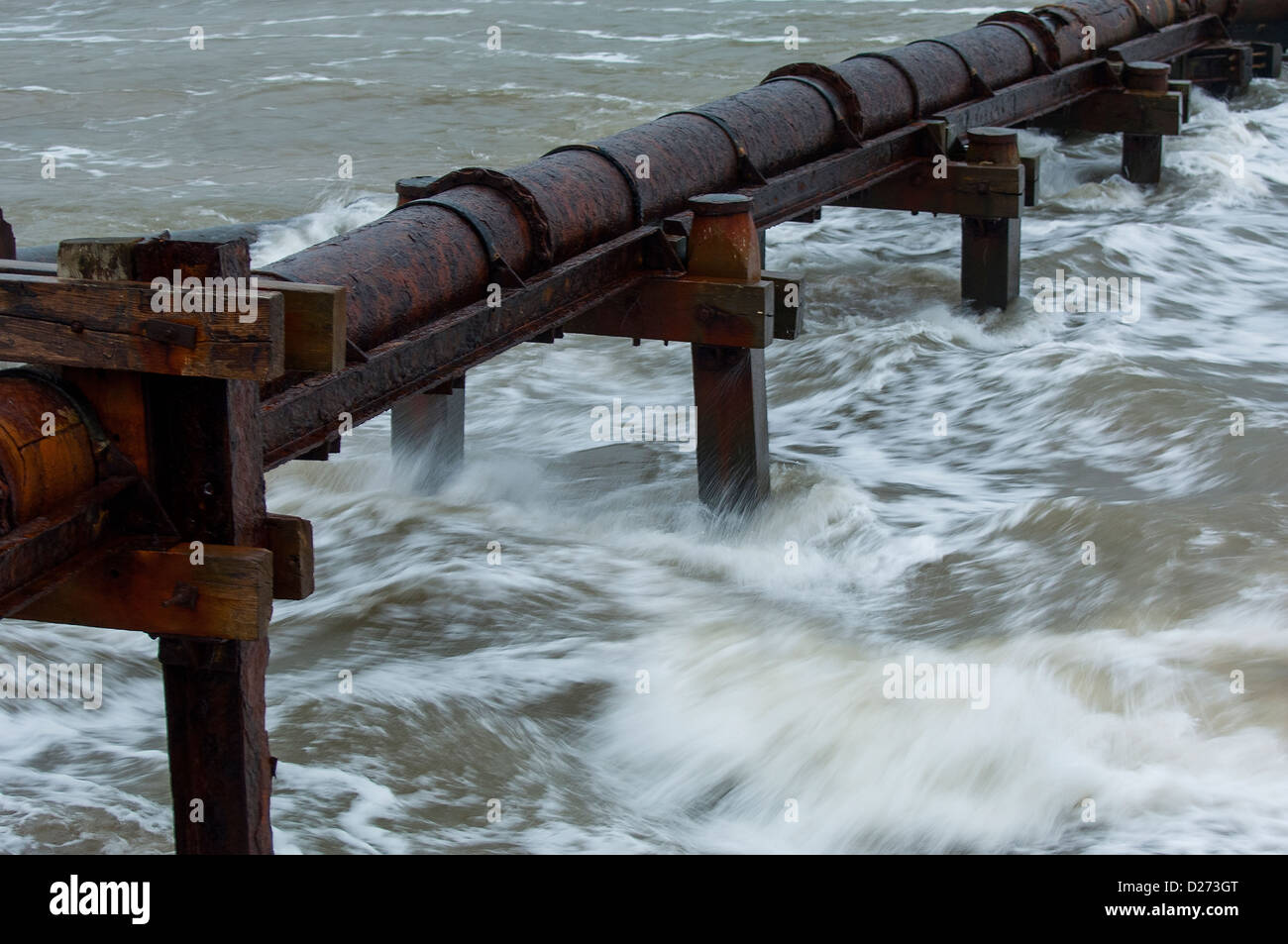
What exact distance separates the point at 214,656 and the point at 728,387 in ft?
10.6

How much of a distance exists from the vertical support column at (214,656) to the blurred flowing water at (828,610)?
33.3 inches

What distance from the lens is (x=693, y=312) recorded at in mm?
5965

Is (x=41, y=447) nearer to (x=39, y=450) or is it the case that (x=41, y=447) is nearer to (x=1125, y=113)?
(x=39, y=450)

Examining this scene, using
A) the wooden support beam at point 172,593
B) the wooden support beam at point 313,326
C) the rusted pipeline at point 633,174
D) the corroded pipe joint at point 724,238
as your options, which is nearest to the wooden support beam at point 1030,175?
the rusted pipeline at point 633,174

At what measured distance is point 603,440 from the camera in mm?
7801

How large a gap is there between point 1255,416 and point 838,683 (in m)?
3.51

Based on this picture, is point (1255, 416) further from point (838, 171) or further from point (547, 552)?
point (547, 552)

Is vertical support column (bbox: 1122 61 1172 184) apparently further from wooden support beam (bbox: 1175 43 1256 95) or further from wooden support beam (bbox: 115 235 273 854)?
wooden support beam (bbox: 115 235 273 854)

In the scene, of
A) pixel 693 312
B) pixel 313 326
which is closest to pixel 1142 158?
pixel 693 312

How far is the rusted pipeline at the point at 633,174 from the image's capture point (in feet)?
15.1

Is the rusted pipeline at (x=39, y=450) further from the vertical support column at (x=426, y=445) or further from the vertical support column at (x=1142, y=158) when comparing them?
the vertical support column at (x=1142, y=158)

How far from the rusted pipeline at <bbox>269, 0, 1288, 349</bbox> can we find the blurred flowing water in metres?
1.37

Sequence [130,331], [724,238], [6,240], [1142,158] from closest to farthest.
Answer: [130,331] → [6,240] → [724,238] → [1142,158]
